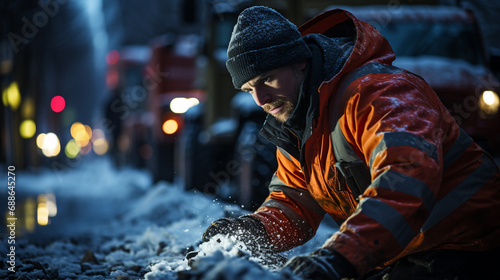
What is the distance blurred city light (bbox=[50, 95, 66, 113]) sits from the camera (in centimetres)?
2210

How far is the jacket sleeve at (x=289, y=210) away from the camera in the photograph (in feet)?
9.11

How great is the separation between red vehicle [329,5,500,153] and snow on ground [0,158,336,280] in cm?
165

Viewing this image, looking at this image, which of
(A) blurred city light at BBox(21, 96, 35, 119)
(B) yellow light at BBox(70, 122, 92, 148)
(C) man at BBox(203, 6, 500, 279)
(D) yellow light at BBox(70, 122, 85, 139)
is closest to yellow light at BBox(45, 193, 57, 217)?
(C) man at BBox(203, 6, 500, 279)

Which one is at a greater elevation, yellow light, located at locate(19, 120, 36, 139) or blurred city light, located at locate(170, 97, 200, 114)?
blurred city light, located at locate(170, 97, 200, 114)

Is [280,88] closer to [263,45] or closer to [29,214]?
[263,45]

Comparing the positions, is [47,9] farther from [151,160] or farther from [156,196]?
[156,196]

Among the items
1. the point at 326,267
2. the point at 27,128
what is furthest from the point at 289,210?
the point at 27,128

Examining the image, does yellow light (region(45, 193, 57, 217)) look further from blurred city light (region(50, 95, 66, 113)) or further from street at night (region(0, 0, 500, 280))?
blurred city light (region(50, 95, 66, 113))

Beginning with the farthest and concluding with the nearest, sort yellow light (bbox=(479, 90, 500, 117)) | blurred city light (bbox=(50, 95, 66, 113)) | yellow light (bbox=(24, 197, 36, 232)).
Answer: blurred city light (bbox=(50, 95, 66, 113)) < yellow light (bbox=(24, 197, 36, 232)) < yellow light (bbox=(479, 90, 500, 117))

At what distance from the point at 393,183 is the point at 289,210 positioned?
0.98 m

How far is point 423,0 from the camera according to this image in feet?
22.5

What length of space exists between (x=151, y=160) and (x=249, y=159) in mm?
4927

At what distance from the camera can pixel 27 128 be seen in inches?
673

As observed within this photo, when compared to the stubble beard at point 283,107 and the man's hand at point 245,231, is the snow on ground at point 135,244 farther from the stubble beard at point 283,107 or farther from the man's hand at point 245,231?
the stubble beard at point 283,107
